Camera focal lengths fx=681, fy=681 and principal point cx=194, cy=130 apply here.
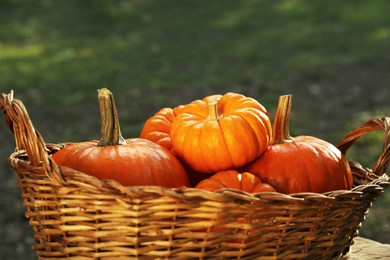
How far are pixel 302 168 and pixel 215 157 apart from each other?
0.24 meters

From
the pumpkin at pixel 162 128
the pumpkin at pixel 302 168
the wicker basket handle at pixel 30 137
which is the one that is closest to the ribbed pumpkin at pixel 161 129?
the pumpkin at pixel 162 128

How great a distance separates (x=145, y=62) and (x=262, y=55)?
1.22m

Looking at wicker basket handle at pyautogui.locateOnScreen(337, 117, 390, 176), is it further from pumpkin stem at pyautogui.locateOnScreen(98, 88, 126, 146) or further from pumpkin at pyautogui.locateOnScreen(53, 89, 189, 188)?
pumpkin stem at pyautogui.locateOnScreen(98, 88, 126, 146)

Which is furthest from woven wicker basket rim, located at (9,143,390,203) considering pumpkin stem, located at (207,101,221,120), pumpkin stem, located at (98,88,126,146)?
pumpkin stem, located at (207,101,221,120)

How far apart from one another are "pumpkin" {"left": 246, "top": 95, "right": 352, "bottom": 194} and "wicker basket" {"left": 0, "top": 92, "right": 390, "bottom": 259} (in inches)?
5.5

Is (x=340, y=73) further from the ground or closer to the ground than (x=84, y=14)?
closer to the ground

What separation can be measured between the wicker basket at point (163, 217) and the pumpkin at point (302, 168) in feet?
0.46

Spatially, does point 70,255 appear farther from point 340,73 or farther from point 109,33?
point 109,33

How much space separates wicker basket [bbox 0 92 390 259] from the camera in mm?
1534

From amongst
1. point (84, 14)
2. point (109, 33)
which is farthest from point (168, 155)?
point (84, 14)

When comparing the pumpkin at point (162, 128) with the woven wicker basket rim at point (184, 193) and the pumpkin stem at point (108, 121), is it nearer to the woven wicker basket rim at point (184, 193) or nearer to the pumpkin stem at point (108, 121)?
the pumpkin stem at point (108, 121)

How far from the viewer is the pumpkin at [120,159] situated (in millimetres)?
1737

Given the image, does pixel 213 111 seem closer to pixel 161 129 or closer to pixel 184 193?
pixel 161 129

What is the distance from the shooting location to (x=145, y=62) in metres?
6.92
